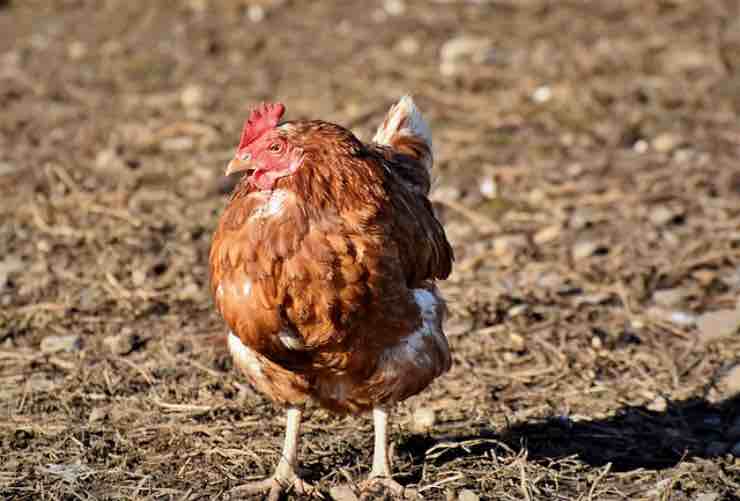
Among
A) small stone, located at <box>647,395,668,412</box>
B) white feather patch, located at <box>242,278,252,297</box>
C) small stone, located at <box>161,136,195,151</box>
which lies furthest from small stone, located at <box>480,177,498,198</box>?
white feather patch, located at <box>242,278,252,297</box>

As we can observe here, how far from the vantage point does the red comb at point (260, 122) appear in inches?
175

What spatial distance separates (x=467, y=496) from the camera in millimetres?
4688

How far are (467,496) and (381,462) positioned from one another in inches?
16.7

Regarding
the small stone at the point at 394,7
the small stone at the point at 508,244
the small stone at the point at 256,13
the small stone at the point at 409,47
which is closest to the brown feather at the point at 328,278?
the small stone at the point at 508,244

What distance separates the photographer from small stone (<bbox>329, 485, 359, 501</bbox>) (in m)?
4.75

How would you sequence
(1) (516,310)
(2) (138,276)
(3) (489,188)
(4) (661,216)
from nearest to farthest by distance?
(1) (516,310) → (2) (138,276) → (4) (661,216) → (3) (489,188)

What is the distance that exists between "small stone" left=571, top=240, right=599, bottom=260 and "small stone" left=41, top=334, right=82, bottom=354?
3.25 metres

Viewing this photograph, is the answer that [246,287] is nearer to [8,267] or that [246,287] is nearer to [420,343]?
[420,343]

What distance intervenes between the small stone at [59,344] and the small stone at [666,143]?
500 centimetres

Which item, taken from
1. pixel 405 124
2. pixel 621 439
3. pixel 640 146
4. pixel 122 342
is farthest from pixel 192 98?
pixel 621 439

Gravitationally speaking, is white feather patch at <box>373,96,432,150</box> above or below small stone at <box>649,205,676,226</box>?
above

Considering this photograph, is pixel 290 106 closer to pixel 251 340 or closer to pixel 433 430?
pixel 433 430

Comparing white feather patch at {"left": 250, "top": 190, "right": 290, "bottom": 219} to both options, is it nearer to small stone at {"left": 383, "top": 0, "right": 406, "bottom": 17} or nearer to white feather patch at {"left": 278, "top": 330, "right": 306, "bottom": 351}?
white feather patch at {"left": 278, "top": 330, "right": 306, "bottom": 351}

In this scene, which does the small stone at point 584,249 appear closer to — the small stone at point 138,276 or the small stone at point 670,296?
the small stone at point 670,296
